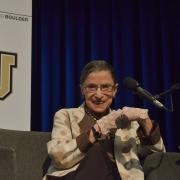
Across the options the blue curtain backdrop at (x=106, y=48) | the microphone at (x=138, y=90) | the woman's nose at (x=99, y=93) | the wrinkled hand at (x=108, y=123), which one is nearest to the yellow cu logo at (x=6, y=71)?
the blue curtain backdrop at (x=106, y=48)

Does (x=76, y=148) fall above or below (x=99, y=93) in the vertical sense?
below

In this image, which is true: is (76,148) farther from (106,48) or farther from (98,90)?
(106,48)

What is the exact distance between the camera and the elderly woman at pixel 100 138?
1.80 meters

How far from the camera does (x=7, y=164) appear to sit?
1.61 metres

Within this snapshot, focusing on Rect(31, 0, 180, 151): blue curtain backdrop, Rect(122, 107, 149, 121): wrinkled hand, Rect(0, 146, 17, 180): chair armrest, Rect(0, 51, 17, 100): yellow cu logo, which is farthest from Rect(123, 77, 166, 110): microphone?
Rect(31, 0, 180, 151): blue curtain backdrop

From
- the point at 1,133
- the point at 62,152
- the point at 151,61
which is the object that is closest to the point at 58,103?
the point at 151,61

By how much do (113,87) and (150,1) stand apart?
4.82 ft

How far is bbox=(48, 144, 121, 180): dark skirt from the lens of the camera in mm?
1791

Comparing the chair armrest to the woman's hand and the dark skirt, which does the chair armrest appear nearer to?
the dark skirt

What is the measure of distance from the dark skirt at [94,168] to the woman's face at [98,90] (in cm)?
22

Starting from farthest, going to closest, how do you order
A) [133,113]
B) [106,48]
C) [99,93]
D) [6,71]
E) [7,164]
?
[106,48], [6,71], [99,93], [133,113], [7,164]

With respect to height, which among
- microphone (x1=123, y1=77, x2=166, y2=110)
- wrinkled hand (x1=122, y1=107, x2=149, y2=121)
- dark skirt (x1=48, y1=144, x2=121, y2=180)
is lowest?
dark skirt (x1=48, y1=144, x2=121, y2=180)

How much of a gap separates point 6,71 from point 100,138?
973 mm

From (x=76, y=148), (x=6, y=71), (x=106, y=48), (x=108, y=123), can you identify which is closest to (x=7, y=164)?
(x=76, y=148)
